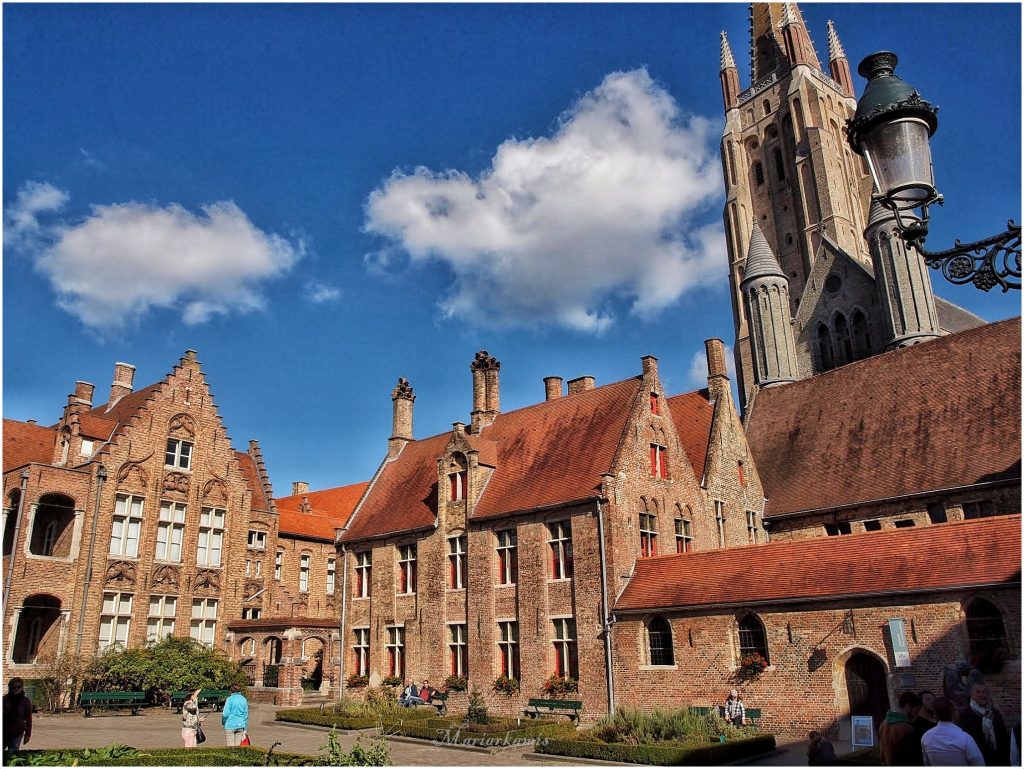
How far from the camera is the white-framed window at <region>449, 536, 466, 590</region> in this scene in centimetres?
3056

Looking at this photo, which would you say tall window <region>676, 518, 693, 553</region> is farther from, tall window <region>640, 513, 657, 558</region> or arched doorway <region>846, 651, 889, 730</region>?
arched doorway <region>846, 651, 889, 730</region>

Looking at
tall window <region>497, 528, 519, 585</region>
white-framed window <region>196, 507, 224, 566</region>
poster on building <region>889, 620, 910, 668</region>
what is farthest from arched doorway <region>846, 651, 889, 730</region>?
white-framed window <region>196, 507, 224, 566</region>

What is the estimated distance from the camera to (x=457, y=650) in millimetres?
29953

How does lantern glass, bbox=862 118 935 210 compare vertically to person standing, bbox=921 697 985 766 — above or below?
above

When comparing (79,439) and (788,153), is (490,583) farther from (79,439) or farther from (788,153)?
(788,153)

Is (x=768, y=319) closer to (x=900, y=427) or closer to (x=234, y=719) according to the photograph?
(x=900, y=427)

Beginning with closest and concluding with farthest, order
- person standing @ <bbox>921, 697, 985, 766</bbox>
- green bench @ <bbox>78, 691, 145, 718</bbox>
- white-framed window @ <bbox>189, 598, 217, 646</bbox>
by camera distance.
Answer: person standing @ <bbox>921, 697, 985, 766</bbox>
green bench @ <bbox>78, 691, 145, 718</bbox>
white-framed window @ <bbox>189, 598, 217, 646</bbox>

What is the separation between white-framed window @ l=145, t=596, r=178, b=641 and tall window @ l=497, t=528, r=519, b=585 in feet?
50.5

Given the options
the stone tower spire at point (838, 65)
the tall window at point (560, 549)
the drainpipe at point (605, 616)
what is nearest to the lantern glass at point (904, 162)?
the drainpipe at point (605, 616)

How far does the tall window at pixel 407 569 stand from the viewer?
32.7m

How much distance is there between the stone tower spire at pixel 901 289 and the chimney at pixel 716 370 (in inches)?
790

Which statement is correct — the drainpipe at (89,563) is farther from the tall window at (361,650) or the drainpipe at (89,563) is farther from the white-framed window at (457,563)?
the white-framed window at (457,563)

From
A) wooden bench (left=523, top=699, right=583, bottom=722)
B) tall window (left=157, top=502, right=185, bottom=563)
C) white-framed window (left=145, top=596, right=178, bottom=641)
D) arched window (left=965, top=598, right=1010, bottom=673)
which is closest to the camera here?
arched window (left=965, top=598, right=1010, bottom=673)

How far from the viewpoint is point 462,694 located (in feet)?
94.3
